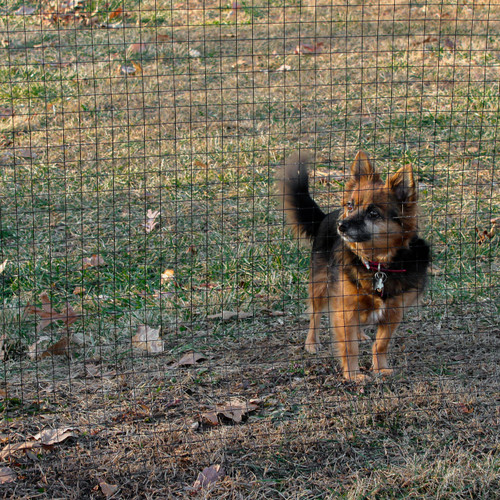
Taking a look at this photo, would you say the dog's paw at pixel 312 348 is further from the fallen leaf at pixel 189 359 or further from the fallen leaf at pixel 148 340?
the fallen leaf at pixel 148 340

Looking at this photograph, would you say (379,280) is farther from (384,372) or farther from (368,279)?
(384,372)

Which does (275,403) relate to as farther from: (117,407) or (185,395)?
(117,407)

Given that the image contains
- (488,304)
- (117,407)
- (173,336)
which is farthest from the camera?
(488,304)

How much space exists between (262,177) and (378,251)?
101 inches

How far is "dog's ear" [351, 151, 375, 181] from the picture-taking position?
3545 millimetres

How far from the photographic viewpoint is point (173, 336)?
4297mm

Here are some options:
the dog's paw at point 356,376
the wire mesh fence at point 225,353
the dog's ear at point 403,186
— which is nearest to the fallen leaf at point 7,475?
the wire mesh fence at point 225,353

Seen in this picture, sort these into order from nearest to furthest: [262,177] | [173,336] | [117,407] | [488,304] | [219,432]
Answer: [219,432] → [117,407] → [173,336] → [488,304] → [262,177]

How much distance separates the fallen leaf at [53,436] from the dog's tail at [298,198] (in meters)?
1.83

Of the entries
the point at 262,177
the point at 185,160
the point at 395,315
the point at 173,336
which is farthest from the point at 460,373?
the point at 185,160

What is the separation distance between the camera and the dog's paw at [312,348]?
425 centimetres

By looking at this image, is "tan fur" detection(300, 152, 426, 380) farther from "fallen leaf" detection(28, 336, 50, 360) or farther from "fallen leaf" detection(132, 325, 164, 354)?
"fallen leaf" detection(28, 336, 50, 360)

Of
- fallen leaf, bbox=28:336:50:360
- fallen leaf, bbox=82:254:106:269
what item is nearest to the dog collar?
fallen leaf, bbox=28:336:50:360

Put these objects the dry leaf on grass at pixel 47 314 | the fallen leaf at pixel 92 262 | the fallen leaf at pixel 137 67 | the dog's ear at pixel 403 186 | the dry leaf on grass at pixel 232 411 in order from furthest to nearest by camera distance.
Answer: the fallen leaf at pixel 137 67 < the fallen leaf at pixel 92 262 < the dry leaf on grass at pixel 47 314 < the dog's ear at pixel 403 186 < the dry leaf on grass at pixel 232 411
